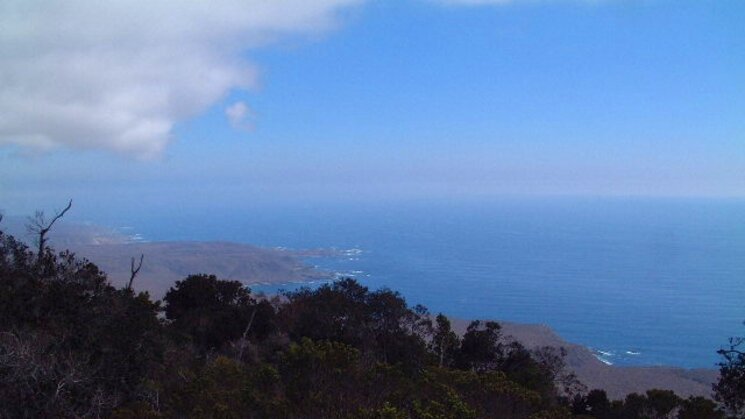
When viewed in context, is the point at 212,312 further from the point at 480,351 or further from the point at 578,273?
the point at 578,273

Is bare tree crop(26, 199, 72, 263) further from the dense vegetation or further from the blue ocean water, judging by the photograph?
the blue ocean water

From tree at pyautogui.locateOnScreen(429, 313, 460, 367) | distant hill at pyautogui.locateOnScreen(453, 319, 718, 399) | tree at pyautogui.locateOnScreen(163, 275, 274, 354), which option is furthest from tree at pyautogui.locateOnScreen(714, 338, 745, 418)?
distant hill at pyautogui.locateOnScreen(453, 319, 718, 399)

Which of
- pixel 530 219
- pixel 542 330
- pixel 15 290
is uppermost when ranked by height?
pixel 530 219

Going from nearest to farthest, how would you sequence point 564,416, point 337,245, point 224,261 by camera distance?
1. point 564,416
2. point 224,261
3. point 337,245

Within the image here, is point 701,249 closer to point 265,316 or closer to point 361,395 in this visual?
point 265,316

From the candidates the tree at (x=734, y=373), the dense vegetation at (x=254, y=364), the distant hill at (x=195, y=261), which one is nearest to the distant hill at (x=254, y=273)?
the distant hill at (x=195, y=261)

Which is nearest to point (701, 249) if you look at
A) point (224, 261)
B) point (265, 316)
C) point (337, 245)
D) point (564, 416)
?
point (337, 245)
